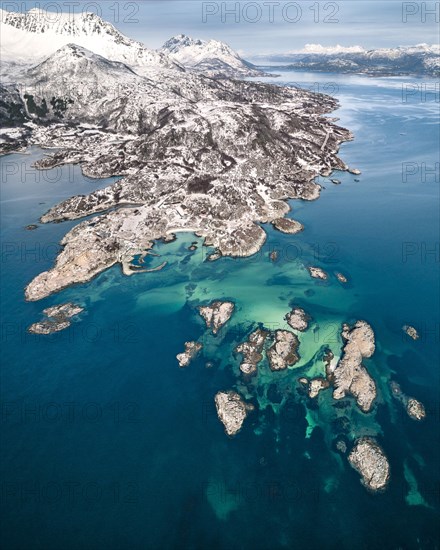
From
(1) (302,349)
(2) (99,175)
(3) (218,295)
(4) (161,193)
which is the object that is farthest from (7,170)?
(1) (302,349)

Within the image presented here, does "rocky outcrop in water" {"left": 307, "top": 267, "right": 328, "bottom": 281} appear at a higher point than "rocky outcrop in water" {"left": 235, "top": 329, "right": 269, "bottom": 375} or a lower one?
higher

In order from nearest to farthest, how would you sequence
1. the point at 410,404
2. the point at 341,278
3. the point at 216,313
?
the point at 410,404 → the point at 216,313 → the point at 341,278

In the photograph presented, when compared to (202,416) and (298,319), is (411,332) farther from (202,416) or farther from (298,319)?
(202,416)

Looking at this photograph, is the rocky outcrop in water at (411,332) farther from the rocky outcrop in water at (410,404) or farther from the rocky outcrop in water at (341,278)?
the rocky outcrop in water at (341,278)

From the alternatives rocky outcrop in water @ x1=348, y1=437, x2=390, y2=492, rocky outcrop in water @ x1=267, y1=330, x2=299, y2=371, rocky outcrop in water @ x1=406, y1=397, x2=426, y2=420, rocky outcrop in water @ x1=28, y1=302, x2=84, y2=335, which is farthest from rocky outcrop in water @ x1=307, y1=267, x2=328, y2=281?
rocky outcrop in water @ x1=28, y1=302, x2=84, y2=335

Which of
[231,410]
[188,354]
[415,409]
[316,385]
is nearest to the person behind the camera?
[415,409]

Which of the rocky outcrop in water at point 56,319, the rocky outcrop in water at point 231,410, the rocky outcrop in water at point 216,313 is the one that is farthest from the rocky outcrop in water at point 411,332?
the rocky outcrop in water at point 56,319

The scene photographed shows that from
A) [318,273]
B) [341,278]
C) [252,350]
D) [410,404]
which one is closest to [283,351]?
[252,350]

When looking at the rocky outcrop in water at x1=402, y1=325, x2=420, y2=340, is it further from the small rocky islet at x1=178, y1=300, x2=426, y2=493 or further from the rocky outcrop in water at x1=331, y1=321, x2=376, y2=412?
the small rocky islet at x1=178, y1=300, x2=426, y2=493
